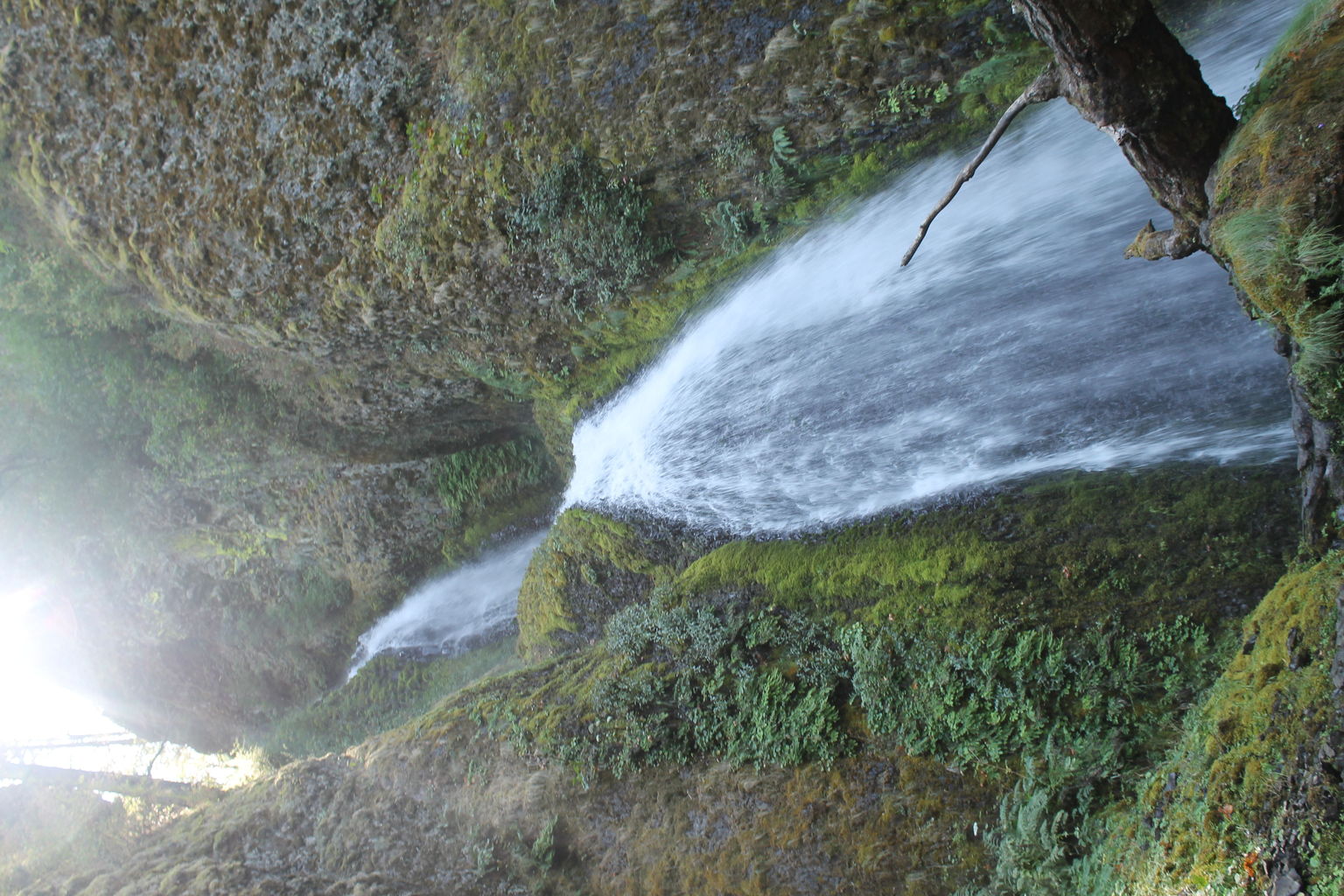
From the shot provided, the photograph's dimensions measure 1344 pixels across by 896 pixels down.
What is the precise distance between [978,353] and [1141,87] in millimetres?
2456

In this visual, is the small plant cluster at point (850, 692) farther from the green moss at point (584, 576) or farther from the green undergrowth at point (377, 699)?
the green undergrowth at point (377, 699)

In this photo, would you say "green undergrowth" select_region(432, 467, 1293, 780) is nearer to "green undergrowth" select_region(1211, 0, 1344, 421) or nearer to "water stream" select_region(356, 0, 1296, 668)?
"water stream" select_region(356, 0, 1296, 668)

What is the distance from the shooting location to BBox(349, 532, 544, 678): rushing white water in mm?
13281

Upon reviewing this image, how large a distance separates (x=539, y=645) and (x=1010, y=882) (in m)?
6.54

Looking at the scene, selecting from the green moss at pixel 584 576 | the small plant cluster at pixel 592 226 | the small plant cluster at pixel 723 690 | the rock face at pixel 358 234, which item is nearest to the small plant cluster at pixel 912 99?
the rock face at pixel 358 234

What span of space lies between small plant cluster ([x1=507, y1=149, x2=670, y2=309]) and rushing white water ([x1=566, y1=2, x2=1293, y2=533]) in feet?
3.32

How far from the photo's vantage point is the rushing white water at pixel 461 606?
13.3m

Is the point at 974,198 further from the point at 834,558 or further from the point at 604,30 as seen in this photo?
the point at 604,30

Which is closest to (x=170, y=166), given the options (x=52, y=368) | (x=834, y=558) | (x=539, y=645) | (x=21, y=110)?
(x=21, y=110)

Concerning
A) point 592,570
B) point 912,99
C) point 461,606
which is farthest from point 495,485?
point 912,99

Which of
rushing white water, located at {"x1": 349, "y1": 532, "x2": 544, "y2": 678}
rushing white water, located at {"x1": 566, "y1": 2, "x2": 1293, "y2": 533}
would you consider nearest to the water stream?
rushing white water, located at {"x1": 566, "y1": 2, "x2": 1293, "y2": 533}

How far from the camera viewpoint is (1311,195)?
353 centimetres

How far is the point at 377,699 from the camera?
14.0 m

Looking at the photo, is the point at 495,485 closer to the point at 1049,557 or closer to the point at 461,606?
the point at 461,606
